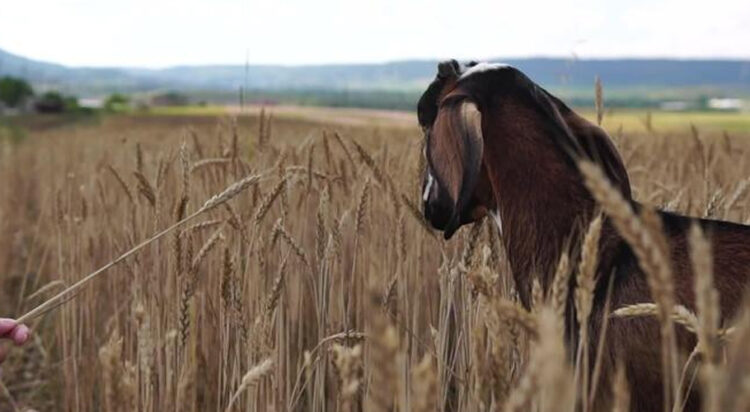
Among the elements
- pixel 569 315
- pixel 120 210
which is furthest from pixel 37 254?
pixel 569 315

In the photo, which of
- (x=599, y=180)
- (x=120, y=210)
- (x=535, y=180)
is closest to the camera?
(x=599, y=180)

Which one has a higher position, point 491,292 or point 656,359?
point 491,292

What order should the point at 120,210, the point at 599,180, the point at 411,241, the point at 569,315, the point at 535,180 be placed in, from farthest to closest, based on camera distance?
the point at 120,210 < the point at 411,241 < the point at 535,180 < the point at 569,315 < the point at 599,180

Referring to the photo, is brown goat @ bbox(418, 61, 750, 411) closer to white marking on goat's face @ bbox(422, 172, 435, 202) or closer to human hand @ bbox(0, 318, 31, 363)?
white marking on goat's face @ bbox(422, 172, 435, 202)

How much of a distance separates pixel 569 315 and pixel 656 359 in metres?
0.21

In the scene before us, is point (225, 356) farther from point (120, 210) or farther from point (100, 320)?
point (120, 210)

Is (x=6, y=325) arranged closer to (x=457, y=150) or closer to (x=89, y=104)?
(x=457, y=150)

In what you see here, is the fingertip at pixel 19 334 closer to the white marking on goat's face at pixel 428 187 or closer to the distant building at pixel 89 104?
the white marking on goat's face at pixel 428 187

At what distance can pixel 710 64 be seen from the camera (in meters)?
178

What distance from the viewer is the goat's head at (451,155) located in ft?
5.85

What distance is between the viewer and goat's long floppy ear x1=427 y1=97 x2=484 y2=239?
1769mm

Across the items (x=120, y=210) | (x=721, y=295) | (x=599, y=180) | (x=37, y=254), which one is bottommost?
(x=37, y=254)

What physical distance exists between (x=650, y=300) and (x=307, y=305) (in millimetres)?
1670

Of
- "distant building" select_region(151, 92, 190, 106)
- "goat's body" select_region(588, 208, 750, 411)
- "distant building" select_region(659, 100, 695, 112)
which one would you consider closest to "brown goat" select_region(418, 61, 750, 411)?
"goat's body" select_region(588, 208, 750, 411)
